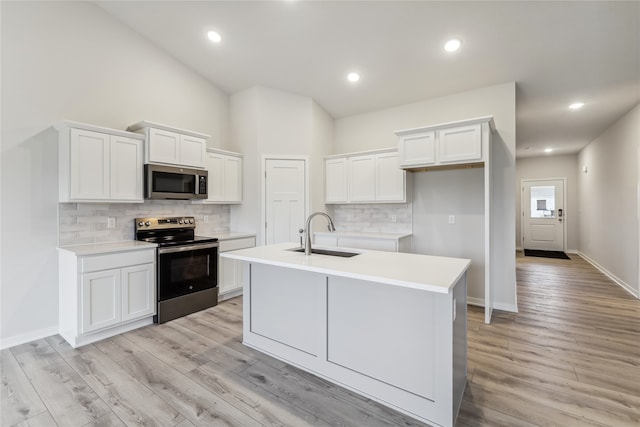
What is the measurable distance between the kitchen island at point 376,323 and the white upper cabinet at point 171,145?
1891 millimetres

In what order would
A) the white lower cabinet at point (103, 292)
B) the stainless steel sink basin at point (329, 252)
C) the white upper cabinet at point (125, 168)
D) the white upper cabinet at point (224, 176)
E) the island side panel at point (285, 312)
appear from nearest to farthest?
the island side panel at point (285, 312), the stainless steel sink basin at point (329, 252), the white lower cabinet at point (103, 292), the white upper cabinet at point (125, 168), the white upper cabinet at point (224, 176)

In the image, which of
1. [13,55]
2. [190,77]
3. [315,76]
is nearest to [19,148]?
[13,55]

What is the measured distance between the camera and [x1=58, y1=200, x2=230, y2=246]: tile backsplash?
312 centimetres

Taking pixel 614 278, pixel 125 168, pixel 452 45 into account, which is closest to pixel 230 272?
pixel 125 168

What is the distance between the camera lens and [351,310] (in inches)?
80.0

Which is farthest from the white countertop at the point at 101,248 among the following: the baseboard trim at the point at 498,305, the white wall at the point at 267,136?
the baseboard trim at the point at 498,305

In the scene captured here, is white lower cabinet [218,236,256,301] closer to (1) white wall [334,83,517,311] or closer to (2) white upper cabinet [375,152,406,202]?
(2) white upper cabinet [375,152,406,202]

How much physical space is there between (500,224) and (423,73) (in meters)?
2.13

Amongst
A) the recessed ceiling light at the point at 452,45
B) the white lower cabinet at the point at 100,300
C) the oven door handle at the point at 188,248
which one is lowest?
the white lower cabinet at the point at 100,300

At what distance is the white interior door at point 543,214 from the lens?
26.4 ft

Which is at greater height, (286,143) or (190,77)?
(190,77)

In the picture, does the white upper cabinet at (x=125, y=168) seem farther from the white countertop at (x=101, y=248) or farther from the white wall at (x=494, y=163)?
the white wall at (x=494, y=163)

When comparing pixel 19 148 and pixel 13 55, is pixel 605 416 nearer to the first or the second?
pixel 19 148

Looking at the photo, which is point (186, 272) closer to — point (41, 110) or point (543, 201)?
point (41, 110)
